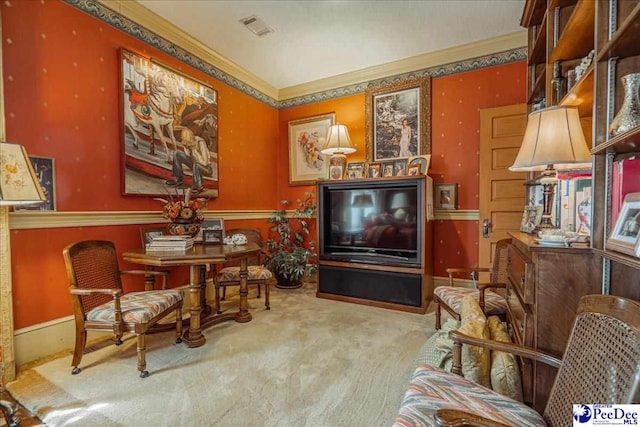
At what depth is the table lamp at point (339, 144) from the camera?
3785 mm

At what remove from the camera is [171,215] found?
8.16 feet

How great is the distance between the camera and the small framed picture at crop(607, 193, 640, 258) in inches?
36.2

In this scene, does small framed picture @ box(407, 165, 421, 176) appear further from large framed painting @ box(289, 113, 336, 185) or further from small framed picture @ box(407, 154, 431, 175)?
large framed painting @ box(289, 113, 336, 185)

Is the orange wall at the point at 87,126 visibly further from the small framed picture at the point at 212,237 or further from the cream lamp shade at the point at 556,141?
the cream lamp shade at the point at 556,141

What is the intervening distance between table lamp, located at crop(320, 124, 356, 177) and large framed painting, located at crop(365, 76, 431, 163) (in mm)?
363

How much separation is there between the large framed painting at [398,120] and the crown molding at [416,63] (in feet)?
0.59

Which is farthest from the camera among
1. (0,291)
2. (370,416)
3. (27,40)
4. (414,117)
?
(414,117)

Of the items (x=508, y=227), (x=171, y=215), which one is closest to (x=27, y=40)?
Result: (x=171, y=215)

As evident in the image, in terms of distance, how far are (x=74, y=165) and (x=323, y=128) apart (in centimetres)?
299

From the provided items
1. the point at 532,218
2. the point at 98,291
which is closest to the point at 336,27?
the point at 532,218

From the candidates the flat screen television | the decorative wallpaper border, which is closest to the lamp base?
the flat screen television

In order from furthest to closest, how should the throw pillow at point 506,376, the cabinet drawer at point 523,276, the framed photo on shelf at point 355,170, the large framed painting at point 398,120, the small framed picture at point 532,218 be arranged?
the framed photo on shelf at point 355,170 → the large framed painting at point 398,120 → the small framed picture at point 532,218 → the throw pillow at point 506,376 → the cabinet drawer at point 523,276

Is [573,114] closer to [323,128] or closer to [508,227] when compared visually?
[508,227]

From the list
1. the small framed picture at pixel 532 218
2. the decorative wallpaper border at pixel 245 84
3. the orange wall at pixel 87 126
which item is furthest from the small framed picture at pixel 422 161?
the small framed picture at pixel 532 218
